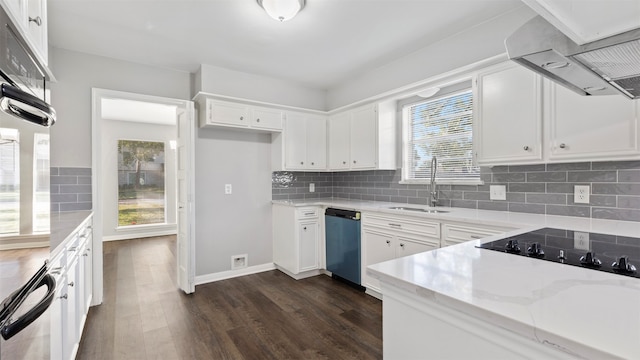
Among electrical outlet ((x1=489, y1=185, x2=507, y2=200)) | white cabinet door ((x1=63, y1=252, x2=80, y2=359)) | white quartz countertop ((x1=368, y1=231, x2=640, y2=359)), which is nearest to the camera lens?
white quartz countertop ((x1=368, y1=231, x2=640, y2=359))

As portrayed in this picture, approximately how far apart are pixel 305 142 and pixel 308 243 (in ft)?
4.29

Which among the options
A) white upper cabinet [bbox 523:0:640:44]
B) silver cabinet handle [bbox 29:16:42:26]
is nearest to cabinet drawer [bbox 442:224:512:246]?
white upper cabinet [bbox 523:0:640:44]

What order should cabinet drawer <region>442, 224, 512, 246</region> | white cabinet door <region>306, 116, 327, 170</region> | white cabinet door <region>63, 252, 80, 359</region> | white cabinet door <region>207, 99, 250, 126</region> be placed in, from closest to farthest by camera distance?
white cabinet door <region>63, 252, 80, 359</region> → cabinet drawer <region>442, 224, 512, 246</region> → white cabinet door <region>207, 99, 250, 126</region> → white cabinet door <region>306, 116, 327, 170</region>

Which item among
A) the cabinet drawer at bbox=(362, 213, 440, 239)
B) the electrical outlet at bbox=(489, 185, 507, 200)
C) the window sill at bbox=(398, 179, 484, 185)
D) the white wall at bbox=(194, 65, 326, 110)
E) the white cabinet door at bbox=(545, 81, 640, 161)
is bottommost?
the cabinet drawer at bbox=(362, 213, 440, 239)

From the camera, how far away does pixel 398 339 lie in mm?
995

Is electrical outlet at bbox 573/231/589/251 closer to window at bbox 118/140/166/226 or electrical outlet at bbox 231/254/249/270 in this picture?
electrical outlet at bbox 231/254/249/270

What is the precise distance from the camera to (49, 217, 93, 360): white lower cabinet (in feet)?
4.69

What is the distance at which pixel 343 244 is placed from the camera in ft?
11.2

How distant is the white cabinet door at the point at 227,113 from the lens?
334cm

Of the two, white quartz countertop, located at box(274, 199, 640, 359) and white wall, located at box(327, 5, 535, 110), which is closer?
white quartz countertop, located at box(274, 199, 640, 359)

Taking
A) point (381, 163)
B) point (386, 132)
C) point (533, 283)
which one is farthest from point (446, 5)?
point (533, 283)

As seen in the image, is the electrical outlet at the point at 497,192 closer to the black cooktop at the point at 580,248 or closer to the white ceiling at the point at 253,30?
the black cooktop at the point at 580,248

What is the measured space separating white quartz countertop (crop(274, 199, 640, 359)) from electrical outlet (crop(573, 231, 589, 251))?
397 mm

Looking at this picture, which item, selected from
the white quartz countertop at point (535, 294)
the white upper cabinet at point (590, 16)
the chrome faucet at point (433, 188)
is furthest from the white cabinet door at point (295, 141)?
the white upper cabinet at point (590, 16)
